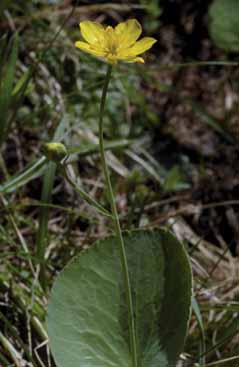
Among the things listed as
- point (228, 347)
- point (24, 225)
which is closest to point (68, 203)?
point (24, 225)

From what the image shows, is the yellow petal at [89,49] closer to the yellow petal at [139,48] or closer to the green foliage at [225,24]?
the yellow petal at [139,48]

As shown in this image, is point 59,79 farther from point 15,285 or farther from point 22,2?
point 15,285

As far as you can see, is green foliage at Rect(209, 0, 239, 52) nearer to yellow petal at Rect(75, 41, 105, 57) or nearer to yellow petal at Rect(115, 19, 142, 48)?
yellow petal at Rect(115, 19, 142, 48)

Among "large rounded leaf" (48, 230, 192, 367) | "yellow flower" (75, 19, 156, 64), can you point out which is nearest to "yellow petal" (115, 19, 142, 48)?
"yellow flower" (75, 19, 156, 64)

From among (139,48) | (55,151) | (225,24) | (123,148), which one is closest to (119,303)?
(55,151)

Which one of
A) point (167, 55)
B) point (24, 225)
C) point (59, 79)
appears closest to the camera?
point (24, 225)
